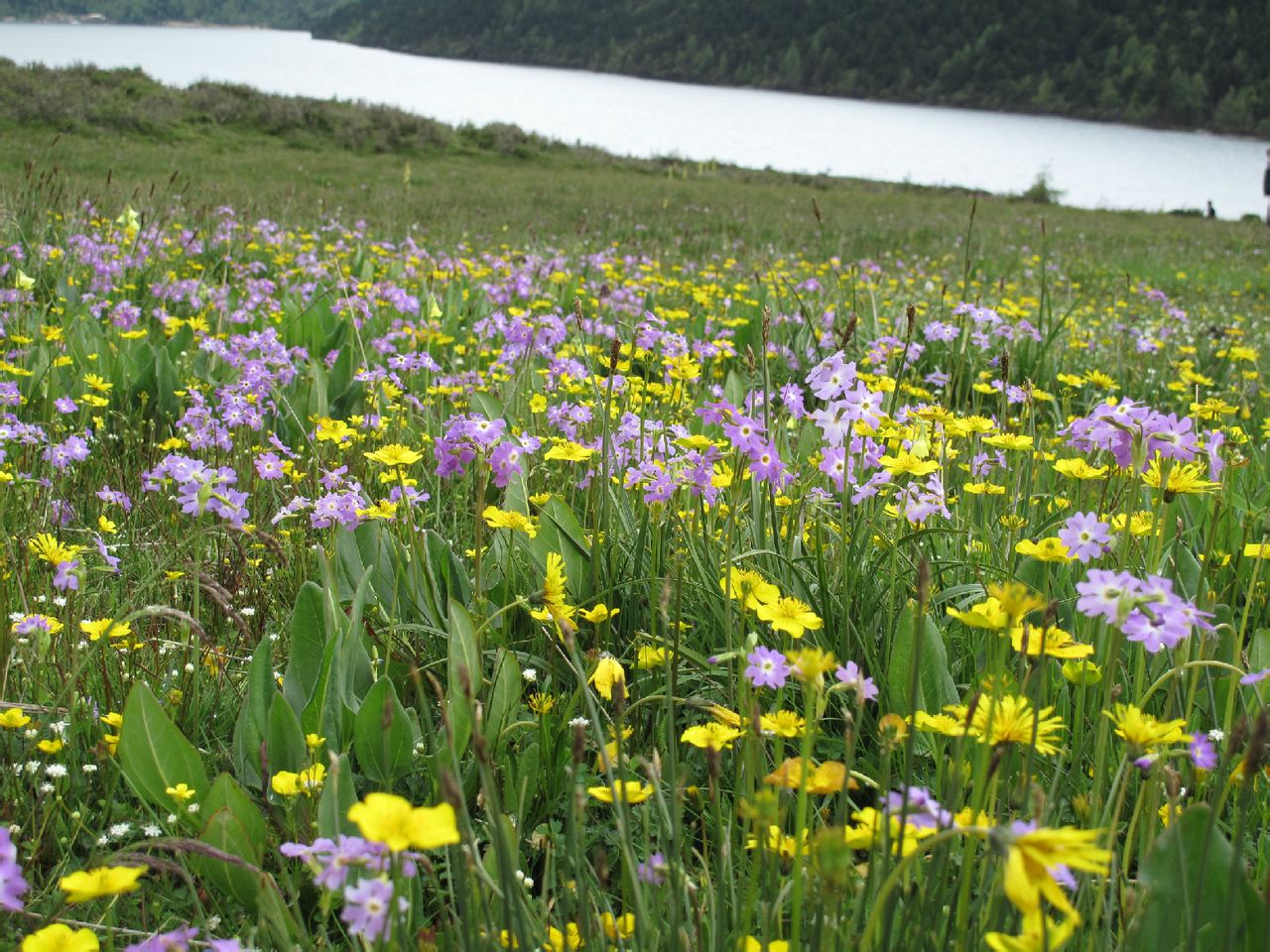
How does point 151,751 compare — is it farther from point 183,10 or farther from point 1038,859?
point 183,10

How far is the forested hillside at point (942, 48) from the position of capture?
76125mm

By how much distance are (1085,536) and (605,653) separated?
93cm

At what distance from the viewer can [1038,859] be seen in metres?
0.73

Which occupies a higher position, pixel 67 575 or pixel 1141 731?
pixel 1141 731

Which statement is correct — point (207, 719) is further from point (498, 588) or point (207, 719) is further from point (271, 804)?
point (498, 588)

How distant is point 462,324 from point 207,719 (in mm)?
3504

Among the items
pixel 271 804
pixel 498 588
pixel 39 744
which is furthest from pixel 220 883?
pixel 498 588

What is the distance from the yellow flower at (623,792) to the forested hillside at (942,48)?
83531 mm

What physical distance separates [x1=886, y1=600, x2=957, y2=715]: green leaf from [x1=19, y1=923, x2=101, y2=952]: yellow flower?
124 cm

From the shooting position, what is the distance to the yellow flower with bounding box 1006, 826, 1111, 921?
714 mm

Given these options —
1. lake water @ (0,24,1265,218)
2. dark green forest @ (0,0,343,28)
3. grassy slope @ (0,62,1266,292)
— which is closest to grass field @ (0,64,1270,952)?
grassy slope @ (0,62,1266,292)

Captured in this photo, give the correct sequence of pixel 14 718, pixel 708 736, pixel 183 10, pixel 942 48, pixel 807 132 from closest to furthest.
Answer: pixel 708 736, pixel 14 718, pixel 807 132, pixel 942 48, pixel 183 10

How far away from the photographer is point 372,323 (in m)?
4.58

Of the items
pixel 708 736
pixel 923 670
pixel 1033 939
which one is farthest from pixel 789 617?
pixel 1033 939
